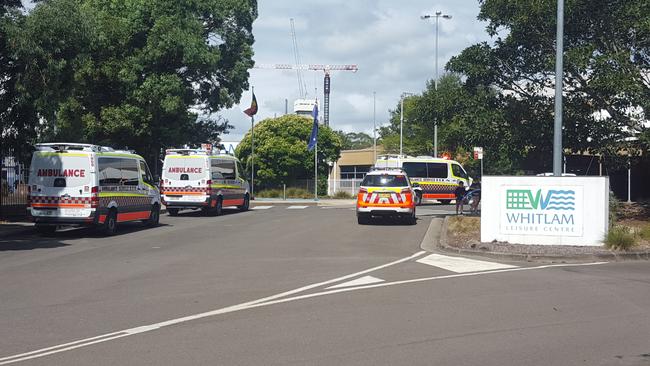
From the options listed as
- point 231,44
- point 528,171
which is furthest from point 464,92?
point 528,171

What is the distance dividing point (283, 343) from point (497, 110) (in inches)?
725

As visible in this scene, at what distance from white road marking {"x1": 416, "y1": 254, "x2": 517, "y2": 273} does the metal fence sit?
15.0m

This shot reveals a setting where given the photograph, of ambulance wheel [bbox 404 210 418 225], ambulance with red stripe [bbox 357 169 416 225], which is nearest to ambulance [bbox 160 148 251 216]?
ambulance with red stripe [bbox 357 169 416 225]

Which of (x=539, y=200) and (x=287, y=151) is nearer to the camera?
(x=539, y=200)

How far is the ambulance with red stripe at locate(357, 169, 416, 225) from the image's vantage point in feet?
77.1

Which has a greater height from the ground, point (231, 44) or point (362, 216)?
point (231, 44)

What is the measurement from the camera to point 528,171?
46219mm

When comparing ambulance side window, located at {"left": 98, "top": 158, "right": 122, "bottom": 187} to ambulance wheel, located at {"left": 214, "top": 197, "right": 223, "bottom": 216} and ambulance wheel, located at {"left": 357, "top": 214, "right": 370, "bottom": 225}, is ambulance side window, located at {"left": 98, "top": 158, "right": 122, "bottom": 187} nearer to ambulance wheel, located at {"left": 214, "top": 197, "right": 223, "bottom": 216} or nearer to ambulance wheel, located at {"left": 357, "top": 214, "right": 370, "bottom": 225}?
ambulance wheel, located at {"left": 214, "top": 197, "right": 223, "bottom": 216}

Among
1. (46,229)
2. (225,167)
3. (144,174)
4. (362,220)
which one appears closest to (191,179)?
(225,167)

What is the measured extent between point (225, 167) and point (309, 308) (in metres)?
19.4

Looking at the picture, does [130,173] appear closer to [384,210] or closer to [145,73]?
[384,210]

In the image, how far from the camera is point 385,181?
2370cm

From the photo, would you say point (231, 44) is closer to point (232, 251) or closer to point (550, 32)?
point (550, 32)

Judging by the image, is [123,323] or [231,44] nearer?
[123,323]
